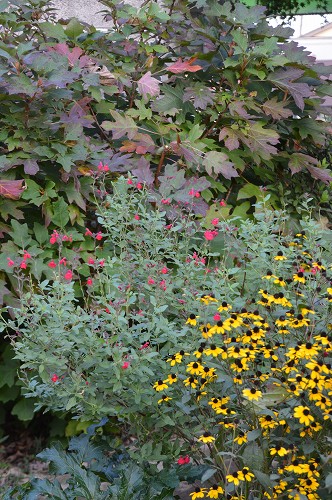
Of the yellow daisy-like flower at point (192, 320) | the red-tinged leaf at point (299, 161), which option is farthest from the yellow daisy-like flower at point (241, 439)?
the red-tinged leaf at point (299, 161)

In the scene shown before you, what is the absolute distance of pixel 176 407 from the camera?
2861mm

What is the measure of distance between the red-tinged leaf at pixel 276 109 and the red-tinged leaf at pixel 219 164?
0.34m

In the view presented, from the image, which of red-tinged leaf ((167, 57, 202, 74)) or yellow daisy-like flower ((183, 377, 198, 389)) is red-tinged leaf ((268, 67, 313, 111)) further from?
yellow daisy-like flower ((183, 377, 198, 389))

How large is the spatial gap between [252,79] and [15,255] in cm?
152

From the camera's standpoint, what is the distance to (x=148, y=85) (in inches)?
152

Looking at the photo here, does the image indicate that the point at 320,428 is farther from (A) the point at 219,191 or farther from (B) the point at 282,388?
→ (A) the point at 219,191

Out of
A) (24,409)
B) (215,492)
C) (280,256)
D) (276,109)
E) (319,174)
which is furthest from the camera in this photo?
(319,174)

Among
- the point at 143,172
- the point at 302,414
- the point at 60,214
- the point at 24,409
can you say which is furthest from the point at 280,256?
the point at 24,409

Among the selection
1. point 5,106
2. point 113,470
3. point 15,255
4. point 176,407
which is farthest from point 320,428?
point 5,106

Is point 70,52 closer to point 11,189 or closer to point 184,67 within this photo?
point 184,67

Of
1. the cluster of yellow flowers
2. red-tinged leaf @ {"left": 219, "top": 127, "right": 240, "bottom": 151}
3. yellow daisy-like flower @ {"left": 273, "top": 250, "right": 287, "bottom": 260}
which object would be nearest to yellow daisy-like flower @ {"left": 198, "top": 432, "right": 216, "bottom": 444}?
the cluster of yellow flowers

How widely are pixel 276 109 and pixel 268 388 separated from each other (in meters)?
1.83

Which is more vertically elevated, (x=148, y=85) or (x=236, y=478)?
(x=148, y=85)

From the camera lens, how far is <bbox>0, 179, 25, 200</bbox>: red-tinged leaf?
3441 millimetres
